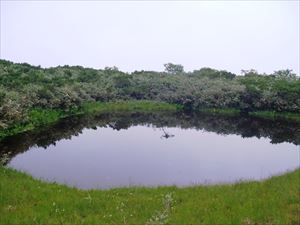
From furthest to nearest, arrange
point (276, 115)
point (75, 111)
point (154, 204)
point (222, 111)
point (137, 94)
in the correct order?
point (137, 94) → point (222, 111) → point (276, 115) → point (75, 111) → point (154, 204)

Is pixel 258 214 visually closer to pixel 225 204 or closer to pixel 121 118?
pixel 225 204

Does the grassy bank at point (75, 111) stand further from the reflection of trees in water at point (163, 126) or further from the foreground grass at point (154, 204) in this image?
the foreground grass at point (154, 204)

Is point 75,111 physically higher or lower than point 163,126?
higher

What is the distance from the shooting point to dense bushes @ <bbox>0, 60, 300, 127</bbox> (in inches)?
2285

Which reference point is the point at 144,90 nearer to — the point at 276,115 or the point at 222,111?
the point at 222,111

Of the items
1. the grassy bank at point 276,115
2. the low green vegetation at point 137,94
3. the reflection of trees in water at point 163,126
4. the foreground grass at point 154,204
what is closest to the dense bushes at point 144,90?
the low green vegetation at point 137,94

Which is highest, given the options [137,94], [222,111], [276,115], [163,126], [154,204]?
[137,94]

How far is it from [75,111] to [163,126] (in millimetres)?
15288

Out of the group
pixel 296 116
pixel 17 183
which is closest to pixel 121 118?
pixel 296 116

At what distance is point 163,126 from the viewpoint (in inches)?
2172

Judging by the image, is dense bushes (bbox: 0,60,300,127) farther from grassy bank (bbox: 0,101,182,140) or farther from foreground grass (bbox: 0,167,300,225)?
foreground grass (bbox: 0,167,300,225)

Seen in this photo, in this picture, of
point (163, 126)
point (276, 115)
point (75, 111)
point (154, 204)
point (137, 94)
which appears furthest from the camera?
point (137, 94)

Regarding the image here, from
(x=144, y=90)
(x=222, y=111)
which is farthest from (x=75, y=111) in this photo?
(x=222, y=111)

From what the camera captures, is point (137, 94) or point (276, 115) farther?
point (137, 94)
